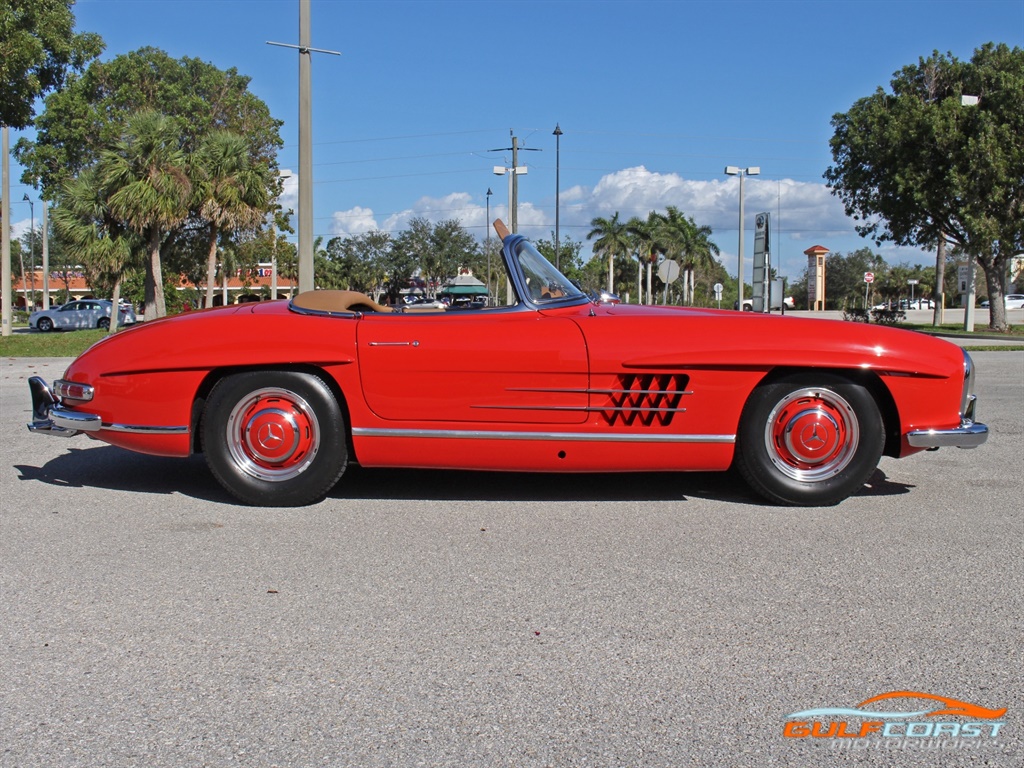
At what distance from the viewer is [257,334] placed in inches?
176

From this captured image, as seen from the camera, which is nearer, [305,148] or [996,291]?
[305,148]

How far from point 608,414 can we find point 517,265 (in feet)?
3.12

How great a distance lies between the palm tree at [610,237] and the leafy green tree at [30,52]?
52605 millimetres

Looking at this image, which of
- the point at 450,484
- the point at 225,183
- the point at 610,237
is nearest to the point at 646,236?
the point at 610,237

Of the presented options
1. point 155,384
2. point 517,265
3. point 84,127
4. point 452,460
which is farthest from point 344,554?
point 84,127

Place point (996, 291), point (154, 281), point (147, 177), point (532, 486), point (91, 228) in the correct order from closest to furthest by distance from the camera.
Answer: point (532, 486)
point (147, 177)
point (91, 228)
point (154, 281)
point (996, 291)

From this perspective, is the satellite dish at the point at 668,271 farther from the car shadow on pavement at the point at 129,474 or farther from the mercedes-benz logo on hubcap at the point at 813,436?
the mercedes-benz logo on hubcap at the point at 813,436

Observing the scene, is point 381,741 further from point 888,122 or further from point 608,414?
point 888,122

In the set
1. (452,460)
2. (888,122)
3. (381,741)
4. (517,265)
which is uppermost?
(888,122)

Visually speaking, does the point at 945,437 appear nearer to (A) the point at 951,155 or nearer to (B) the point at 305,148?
(B) the point at 305,148

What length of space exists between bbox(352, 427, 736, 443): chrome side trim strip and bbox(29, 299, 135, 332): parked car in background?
3769 centimetres

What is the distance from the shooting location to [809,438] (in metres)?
4.42

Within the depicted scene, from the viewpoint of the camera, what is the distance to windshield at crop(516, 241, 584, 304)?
461cm

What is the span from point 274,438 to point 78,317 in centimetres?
3965
